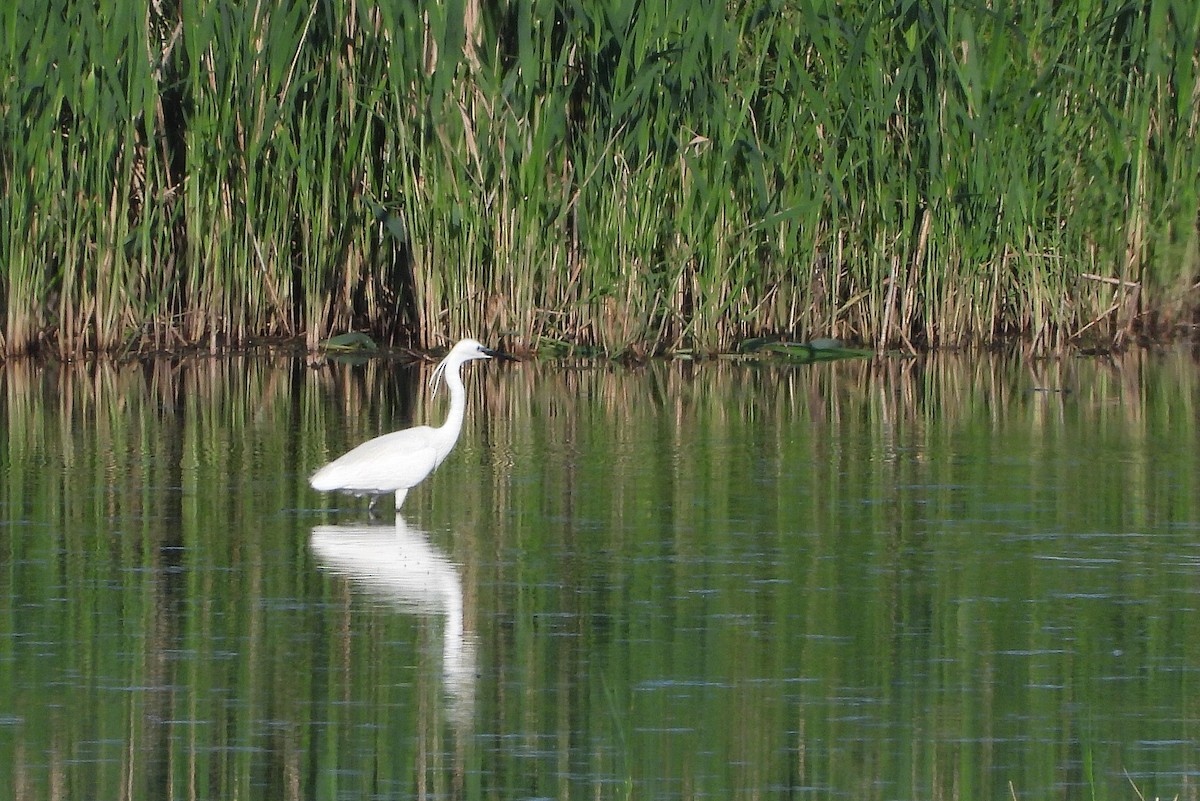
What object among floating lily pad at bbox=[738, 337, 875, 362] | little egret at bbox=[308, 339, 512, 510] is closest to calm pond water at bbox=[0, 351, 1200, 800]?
little egret at bbox=[308, 339, 512, 510]

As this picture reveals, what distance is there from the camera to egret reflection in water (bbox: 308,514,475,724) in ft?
16.8

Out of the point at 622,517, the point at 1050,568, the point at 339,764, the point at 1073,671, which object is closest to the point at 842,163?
the point at 622,517

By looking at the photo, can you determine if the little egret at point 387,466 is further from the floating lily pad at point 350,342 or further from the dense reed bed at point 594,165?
the floating lily pad at point 350,342

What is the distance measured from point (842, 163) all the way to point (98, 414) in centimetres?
405

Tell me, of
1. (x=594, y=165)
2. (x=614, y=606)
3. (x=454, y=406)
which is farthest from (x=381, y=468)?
(x=594, y=165)

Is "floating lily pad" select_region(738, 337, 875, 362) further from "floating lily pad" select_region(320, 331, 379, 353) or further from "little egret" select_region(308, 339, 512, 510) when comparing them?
"little egret" select_region(308, 339, 512, 510)

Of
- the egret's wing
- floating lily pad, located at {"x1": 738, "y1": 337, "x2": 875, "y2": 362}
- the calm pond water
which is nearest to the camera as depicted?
the calm pond water

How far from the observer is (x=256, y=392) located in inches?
429

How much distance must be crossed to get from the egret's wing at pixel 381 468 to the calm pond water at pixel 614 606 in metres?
0.13

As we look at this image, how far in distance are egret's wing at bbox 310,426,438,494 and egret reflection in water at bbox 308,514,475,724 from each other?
0.13 m

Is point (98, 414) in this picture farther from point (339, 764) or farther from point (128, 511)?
point (339, 764)

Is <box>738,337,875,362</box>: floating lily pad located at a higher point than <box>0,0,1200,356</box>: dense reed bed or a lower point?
lower

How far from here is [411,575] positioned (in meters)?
6.28

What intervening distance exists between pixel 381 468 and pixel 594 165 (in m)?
4.59
